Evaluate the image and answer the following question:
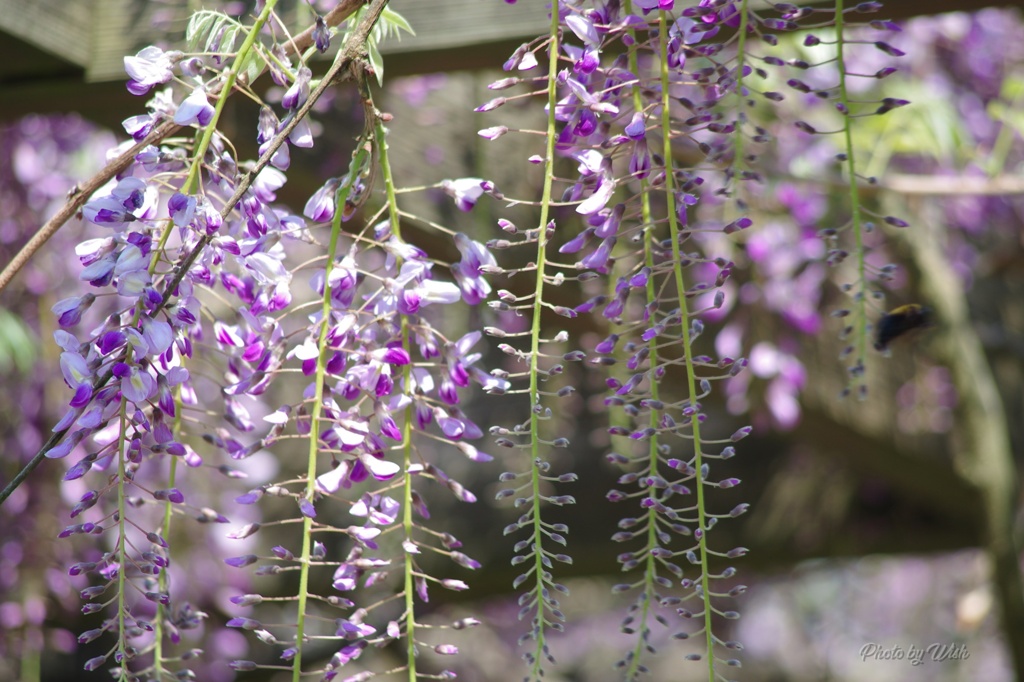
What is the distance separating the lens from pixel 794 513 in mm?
2279

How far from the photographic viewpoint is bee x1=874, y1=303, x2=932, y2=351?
1094mm

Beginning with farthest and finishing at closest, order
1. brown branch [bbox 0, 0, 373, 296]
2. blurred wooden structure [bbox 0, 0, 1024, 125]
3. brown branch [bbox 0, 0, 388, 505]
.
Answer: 1. blurred wooden structure [bbox 0, 0, 1024, 125]
2. brown branch [bbox 0, 0, 373, 296]
3. brown branch [bbox 0, 0, 388, 505]

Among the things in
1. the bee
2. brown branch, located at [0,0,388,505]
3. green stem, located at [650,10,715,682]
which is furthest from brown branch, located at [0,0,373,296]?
the bee

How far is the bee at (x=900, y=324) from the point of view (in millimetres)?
1094

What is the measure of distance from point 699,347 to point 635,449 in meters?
0.25

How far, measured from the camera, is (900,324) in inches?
43.3

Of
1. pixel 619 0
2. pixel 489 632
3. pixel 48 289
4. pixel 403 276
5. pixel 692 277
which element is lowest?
pixel 489 632

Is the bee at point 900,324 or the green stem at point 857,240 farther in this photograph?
the bee at point 900,324

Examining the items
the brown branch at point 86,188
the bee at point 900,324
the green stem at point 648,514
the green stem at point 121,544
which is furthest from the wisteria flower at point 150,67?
the bee at point 900,324

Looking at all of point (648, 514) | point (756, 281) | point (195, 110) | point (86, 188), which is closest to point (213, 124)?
point (195, 110)

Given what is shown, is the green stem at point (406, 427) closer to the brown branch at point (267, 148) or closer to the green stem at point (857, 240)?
the brown branch at point (267, 148)

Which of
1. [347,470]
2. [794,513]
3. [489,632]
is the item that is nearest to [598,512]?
[794,513]

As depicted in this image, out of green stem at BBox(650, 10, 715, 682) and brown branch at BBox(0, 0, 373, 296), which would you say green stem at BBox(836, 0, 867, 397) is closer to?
green stem at BBox(650, 10, 715, 682)

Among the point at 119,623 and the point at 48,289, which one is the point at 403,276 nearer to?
the point at 119,623
